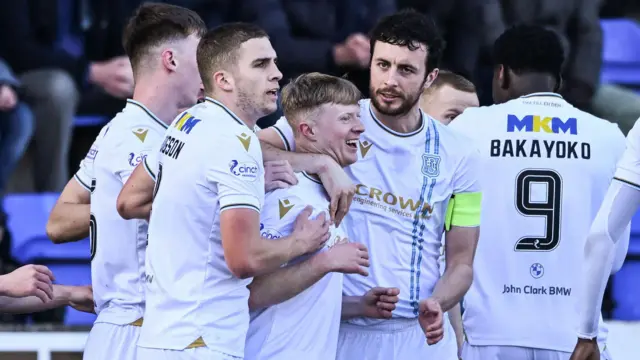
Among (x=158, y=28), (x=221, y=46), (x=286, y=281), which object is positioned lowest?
(x=286, y=281)

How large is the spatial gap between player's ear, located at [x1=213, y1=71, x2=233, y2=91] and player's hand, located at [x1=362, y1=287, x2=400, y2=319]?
898 millimetres

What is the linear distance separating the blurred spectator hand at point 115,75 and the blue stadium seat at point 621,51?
3.27 meters

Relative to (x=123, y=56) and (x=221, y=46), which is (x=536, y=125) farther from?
(x=123, y=56)

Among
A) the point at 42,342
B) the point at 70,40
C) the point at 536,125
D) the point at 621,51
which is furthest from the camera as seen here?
the point at 621,51

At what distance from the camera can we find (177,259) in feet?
11.7

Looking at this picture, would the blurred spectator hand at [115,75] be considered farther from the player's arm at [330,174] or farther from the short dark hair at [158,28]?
the player's arm at [330,174]

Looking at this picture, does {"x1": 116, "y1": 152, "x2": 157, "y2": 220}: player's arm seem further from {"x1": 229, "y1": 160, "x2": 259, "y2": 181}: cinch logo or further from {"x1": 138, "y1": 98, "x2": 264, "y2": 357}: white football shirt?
{"x1": 229, "y1": 160, "x2": 259, "y2": 181}: cinch logo

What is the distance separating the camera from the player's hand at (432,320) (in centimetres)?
399

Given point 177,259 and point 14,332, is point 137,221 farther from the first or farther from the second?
point 14,332

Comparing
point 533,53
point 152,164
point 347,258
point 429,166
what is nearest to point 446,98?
point 533,53


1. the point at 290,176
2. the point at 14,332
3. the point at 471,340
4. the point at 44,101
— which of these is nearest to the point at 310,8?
the point at 44,101

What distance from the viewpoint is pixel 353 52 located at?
7.21 meters

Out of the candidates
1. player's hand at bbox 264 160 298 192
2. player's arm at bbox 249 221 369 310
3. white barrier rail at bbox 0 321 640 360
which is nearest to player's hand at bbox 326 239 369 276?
player's arm at bbox 249 221 369 310

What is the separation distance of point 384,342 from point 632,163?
43.3 inches
